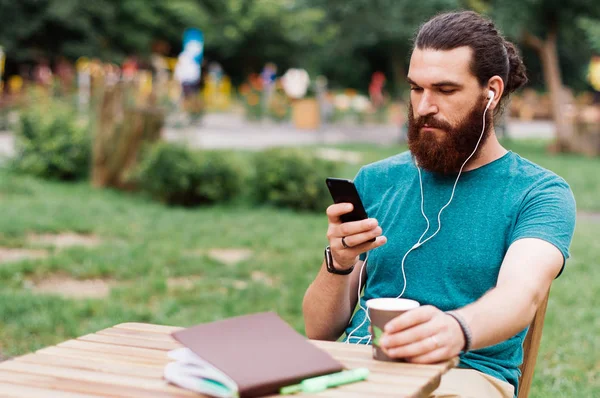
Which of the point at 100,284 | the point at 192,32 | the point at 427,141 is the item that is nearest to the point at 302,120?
the point at 192,32

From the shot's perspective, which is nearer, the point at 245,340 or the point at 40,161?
the point at 245,340

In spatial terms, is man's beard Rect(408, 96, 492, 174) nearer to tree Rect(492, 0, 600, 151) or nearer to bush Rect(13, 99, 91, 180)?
bush Rect(13, 99, 91, 180)

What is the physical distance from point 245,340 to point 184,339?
133 mm

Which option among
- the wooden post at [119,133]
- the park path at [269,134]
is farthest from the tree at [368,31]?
the wooden post at [119,133]

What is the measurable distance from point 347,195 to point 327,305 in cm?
56

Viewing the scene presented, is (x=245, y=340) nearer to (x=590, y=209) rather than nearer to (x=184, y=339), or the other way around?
(x=184, y=339)

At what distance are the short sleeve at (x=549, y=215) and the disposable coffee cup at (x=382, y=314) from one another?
0.55m

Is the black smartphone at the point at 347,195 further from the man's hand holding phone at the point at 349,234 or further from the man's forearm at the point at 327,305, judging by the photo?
the man's forearm at the point at 327,305

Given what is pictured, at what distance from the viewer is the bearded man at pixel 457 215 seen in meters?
2.34

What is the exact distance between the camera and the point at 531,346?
257 cm

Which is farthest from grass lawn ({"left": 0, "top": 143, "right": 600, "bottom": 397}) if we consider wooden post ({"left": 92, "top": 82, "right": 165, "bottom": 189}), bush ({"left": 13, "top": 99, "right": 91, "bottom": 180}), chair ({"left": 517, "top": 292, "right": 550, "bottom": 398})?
chair ({"left": 517, "top": 292, "right": 550, "bottom": 398})

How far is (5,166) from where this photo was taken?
42.0 feet

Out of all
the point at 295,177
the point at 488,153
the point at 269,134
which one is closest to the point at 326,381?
the point at 488,153

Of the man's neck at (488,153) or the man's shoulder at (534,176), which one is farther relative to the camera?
the man's neck at (488,153)
